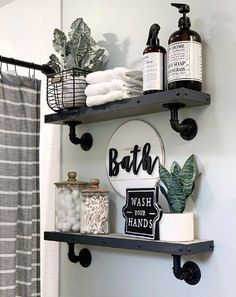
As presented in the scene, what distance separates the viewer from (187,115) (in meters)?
1.55

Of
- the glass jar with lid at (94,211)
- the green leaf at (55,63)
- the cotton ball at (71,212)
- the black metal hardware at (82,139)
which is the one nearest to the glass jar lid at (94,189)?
the glass jar with lid at (94,211)

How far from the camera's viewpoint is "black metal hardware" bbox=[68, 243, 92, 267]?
72.9 inches

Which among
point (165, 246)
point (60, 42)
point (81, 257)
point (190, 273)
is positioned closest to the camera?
point (165, 246)

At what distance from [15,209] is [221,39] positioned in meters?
1.00

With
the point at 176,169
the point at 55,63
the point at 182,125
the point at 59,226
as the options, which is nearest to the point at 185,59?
the point at 182,125

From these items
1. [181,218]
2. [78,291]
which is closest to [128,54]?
[181,218]

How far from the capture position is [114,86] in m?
1.54

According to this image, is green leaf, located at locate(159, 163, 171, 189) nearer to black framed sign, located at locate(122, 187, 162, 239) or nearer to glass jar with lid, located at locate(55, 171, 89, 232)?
black framed sign, located at locate(122, 187, 162, 239)

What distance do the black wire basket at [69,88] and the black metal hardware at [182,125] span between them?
0.39 meters

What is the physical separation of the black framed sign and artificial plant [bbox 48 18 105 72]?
0.55 m

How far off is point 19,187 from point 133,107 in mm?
610

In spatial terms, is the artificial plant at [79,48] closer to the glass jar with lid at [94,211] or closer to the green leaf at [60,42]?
the green leaf at [60,42]

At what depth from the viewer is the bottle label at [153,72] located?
1.45 metres

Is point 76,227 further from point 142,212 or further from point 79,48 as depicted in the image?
point 79,48
